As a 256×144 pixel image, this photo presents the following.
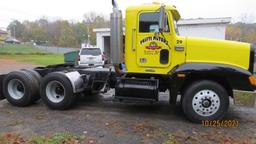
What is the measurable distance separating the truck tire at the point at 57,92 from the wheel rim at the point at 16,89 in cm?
85

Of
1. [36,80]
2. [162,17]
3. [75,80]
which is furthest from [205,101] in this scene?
[36,80]

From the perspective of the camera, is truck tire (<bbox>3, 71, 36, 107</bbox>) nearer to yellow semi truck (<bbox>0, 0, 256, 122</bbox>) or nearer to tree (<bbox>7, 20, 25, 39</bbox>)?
yellow semi truck (<bbox>0, 0, 256, 122</bbox>)

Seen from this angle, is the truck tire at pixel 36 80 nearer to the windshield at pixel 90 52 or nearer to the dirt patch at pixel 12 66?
the windshield at pixel 90 52

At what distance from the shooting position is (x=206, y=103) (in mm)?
5832

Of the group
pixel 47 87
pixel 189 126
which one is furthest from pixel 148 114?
pixel 47 87

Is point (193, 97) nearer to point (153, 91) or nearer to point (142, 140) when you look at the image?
point (153, 91)

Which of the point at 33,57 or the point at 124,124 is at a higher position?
the point at 33,57

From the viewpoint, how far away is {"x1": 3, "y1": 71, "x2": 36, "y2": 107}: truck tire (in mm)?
7102

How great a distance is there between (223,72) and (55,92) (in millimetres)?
4277

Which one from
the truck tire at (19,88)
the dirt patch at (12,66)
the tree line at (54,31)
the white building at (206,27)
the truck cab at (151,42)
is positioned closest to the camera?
the truck cab at (151,42)

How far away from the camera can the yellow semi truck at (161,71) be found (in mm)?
5766
